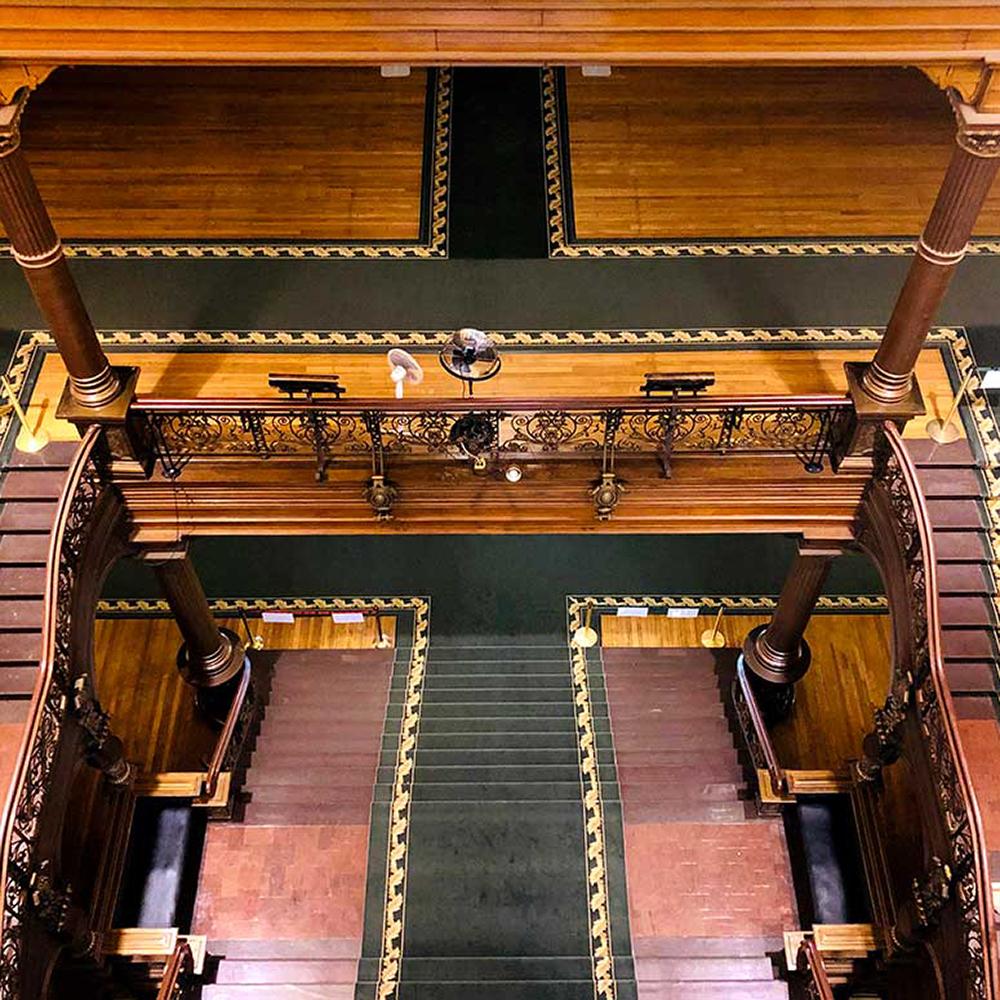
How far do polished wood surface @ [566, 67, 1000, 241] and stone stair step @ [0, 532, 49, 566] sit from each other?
513 cm

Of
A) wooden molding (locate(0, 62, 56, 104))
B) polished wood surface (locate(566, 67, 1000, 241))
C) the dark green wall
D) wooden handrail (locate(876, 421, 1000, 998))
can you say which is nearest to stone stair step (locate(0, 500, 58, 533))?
wooden molding (locate(0, 62, 56, 104))

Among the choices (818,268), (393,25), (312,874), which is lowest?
(312,874)

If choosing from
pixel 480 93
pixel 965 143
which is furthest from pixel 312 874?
pixel 480 93

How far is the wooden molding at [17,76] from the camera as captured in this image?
529cm

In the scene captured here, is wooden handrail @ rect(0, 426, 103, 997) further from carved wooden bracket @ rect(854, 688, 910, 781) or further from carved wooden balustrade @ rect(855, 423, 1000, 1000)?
carved wooden bracket @ rect(854, 688, 910, 781)

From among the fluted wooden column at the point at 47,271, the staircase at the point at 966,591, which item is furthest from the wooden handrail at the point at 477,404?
the staircase at the point at 966,591

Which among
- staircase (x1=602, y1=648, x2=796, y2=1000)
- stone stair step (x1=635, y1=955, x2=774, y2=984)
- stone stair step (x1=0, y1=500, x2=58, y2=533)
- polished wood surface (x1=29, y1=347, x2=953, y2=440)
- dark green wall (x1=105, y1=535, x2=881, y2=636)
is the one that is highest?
dark green wall (x1=105, y1=535, x2=881, y2=636)

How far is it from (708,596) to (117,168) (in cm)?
702

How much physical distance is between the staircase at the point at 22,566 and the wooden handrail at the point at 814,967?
5600mm

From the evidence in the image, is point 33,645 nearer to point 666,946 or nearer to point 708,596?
point 666,946

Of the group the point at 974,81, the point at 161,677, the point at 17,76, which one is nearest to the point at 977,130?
the point at 974,81

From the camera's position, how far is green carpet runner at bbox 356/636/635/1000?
24.5ft

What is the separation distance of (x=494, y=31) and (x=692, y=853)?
249 inches

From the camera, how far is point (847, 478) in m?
7.07
